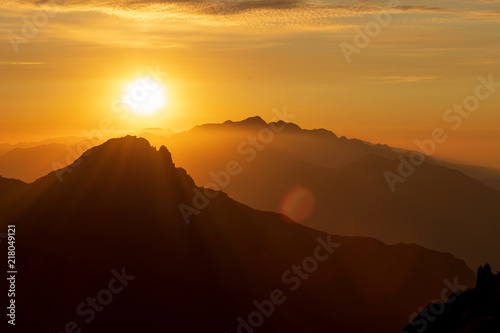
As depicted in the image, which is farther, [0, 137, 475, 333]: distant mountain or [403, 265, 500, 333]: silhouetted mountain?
[0, 137, 475, 333]: distant mountain

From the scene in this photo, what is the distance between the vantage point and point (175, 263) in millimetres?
120125

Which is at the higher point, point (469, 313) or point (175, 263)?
point (175, 263)

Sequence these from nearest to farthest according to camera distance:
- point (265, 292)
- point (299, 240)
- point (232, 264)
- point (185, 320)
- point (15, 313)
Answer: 1. point (15, 313)
2. point (185, 320)
3. point (265, 292)
4. point (232, 264)
5. point (299, 240)

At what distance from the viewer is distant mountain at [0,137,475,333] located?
321 feet

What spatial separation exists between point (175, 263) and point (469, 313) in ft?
297

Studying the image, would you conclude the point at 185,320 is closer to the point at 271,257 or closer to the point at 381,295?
the point at 271,257

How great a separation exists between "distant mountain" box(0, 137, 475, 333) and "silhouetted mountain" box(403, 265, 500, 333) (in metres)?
61.3

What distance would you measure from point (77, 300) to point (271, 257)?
53.9 metres

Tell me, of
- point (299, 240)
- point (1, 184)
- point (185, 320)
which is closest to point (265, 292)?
point (185, 320)

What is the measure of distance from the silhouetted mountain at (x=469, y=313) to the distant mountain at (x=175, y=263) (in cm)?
6130

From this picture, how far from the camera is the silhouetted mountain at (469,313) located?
30.8m

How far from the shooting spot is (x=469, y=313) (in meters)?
34.6

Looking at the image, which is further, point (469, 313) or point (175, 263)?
point (175, 263)

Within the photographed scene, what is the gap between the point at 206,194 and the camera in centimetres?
15362
